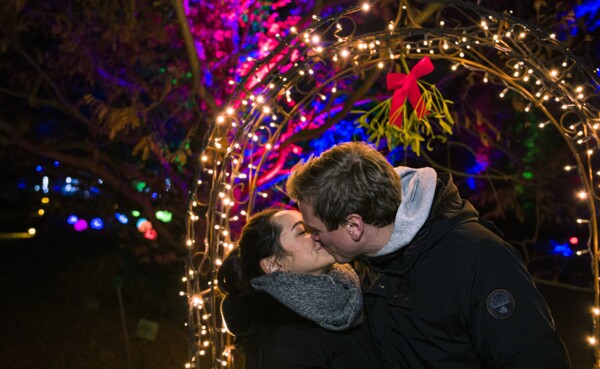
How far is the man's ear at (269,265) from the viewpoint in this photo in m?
2.23

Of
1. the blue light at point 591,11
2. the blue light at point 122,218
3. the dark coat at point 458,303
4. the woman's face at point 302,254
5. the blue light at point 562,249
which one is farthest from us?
the blue light at point 122,218

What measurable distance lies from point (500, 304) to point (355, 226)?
0.54 m

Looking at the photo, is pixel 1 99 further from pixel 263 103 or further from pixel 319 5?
pixel 263 103

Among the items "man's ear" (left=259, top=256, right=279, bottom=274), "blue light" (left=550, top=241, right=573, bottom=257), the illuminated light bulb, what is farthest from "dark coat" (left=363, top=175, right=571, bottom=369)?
"blue light" (left=550, top=241, right=573, bottom=257)

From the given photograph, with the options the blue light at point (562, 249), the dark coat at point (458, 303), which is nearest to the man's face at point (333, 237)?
the dark coat at point (458, 303)

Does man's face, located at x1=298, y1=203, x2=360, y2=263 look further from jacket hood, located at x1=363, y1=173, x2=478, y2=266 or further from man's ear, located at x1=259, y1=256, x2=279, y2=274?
man's ear, located at x1=259, y1=256, x2=279, y2=274

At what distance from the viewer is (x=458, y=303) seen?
5.97 ft

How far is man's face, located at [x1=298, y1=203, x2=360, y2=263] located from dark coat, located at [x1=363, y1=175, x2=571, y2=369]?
11cm

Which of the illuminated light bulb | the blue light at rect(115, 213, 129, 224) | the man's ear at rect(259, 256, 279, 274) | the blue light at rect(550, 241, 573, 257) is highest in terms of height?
the blue light at rect(115, 213, 129, 224)

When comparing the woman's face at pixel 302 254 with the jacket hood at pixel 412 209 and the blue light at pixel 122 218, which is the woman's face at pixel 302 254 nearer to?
the jacket hood at pixel 412 209

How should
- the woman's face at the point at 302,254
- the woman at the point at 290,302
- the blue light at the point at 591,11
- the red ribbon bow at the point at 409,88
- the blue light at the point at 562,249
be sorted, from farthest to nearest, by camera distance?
the blue light at the point at 562,249 → the blue light at the point at 591,11 → the red ribbon bow at the point at 409,88 → the woman's face at the point at 302,254 → the woman at the point at 290,302

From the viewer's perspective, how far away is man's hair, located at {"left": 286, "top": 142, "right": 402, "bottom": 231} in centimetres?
191

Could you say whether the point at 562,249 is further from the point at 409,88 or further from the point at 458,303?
the point at 458,303

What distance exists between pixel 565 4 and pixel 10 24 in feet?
19.6
